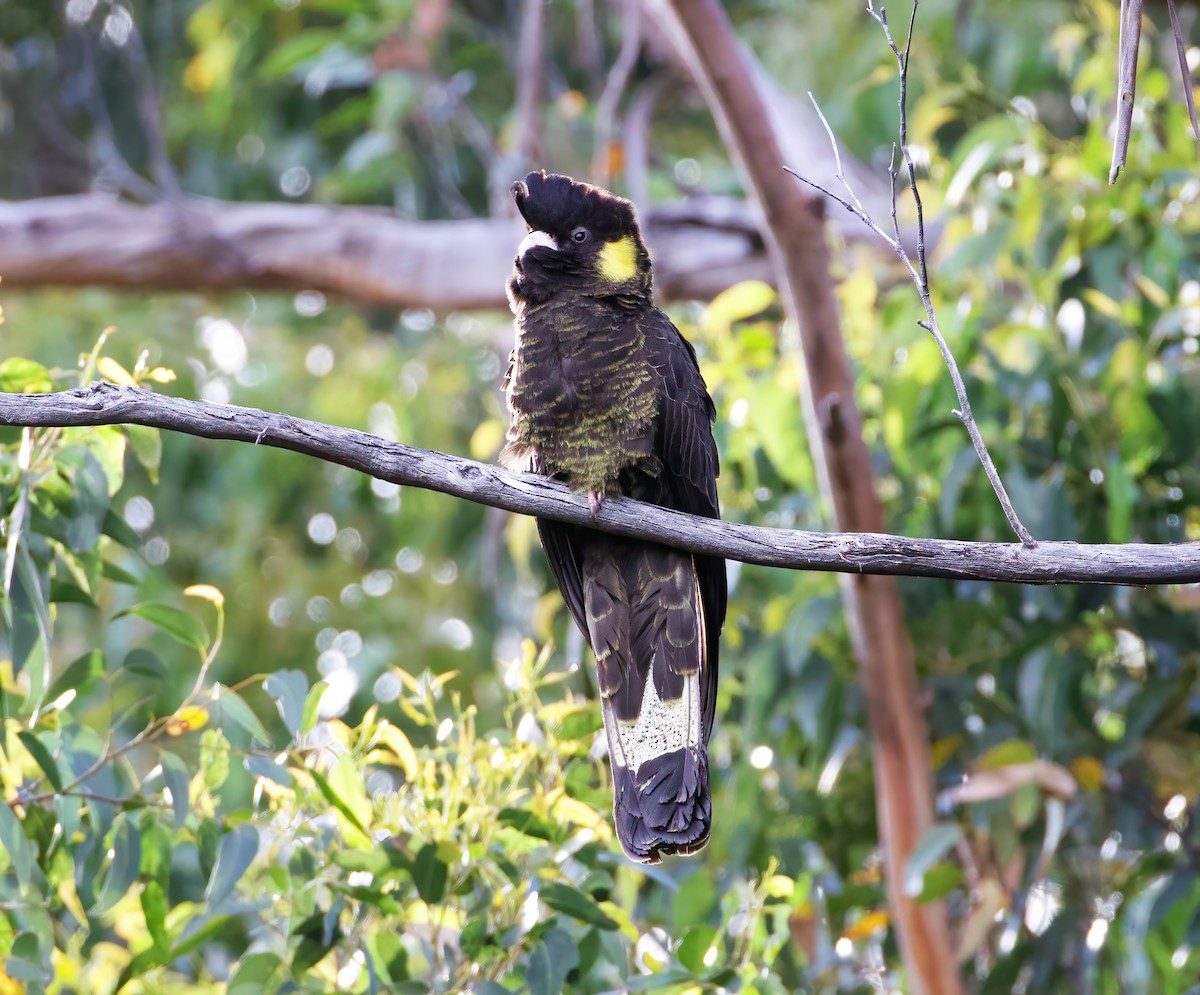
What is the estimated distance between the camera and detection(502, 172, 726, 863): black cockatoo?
2533 mm

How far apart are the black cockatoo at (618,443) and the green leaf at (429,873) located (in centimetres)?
38

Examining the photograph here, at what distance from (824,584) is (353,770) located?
1.66 meters

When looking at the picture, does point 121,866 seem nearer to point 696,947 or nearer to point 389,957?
point 389,957

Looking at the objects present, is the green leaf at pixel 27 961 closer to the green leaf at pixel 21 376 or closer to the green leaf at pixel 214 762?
the green leaf at pixel 214 762

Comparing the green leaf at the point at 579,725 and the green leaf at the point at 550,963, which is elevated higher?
the green leaf at the point at 579,725

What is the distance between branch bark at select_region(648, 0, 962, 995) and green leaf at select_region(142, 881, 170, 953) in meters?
1.71

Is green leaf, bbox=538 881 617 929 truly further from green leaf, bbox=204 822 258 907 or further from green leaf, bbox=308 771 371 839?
green leaf, bbox=204 822 258 907

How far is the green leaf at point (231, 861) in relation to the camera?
2.11 meters

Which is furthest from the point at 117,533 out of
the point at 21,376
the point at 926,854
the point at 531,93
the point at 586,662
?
the point at 531,93

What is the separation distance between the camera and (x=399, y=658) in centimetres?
593

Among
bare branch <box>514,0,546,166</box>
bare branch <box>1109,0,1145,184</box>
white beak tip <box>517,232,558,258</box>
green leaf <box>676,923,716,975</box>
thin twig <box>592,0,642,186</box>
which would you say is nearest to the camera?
bare branch <box>1109,0,1145,184</box>

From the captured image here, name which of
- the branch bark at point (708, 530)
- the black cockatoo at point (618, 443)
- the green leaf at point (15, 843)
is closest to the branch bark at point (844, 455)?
the black cockatoo at point (618, 443)

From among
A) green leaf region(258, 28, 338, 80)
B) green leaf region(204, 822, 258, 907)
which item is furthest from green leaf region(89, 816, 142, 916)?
green leaf region(258, 28, 338, 80)

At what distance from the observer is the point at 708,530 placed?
207 centimetres
